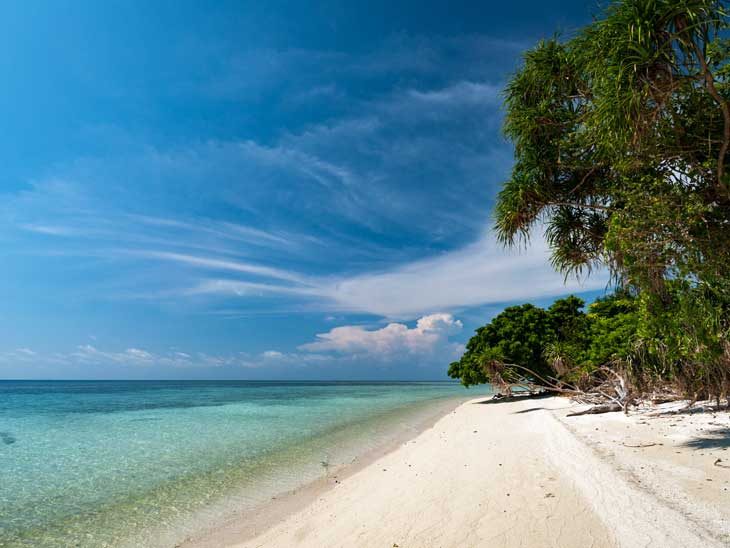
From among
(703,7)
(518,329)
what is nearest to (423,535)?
(703,7)

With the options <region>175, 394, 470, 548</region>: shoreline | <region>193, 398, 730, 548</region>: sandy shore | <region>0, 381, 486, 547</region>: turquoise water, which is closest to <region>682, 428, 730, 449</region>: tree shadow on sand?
<region>193, 398, 730, 548</region>: sandy shore

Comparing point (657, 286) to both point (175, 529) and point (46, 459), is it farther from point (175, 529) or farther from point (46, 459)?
point (46, 459)

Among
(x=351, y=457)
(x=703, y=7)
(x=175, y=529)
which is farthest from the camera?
(x=351, y=457)

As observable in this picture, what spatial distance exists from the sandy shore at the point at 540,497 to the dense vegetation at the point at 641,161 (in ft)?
7.09

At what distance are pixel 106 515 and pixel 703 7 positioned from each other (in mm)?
11960

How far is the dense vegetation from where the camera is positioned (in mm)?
5078

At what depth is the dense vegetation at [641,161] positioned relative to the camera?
200 inches

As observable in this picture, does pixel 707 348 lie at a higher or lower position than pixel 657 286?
lower

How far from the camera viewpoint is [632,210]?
640 centimetres

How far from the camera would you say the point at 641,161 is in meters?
6.27

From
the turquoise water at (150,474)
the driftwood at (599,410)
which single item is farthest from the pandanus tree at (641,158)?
the turquoise water at (150,474)

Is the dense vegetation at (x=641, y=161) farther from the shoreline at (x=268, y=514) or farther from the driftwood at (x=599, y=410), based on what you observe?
the shoreline at (x=268, y=514)

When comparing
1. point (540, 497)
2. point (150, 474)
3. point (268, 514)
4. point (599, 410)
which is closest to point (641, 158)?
point (540, 497)

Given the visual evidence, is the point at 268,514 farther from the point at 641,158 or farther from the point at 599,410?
the point at 599,410
